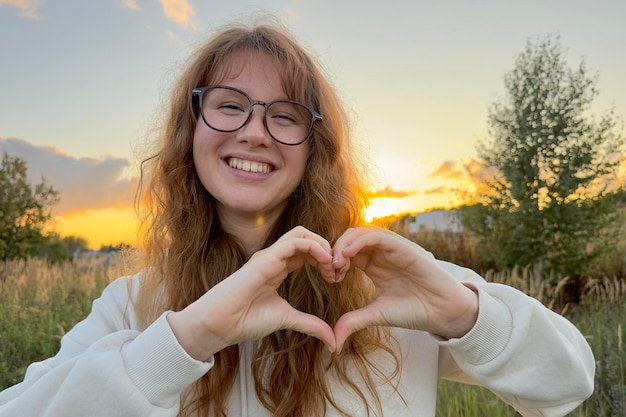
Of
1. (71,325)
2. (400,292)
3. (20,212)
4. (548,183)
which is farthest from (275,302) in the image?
(20,212)

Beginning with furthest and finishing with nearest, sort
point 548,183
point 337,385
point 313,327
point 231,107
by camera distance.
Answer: point 548,183
point 231,107
point 337,385
point 313,327

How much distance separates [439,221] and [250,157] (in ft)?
44.7

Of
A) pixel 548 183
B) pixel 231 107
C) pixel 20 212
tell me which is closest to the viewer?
pixel 231 107

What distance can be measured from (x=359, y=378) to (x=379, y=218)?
731 millimetres

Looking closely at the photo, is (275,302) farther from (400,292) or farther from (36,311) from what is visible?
(36,311)

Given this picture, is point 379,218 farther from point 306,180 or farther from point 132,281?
point 132,281

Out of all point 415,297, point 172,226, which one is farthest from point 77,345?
point 415,297

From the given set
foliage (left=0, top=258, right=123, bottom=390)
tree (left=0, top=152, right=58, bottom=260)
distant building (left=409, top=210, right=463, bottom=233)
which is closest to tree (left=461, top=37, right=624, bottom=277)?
distant building (left=409, top=210, right=463, bottom=233)

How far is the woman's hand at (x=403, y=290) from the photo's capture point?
137 cm

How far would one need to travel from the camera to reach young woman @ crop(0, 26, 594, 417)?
4.20ft

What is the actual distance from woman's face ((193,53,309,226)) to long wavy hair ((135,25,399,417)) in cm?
5

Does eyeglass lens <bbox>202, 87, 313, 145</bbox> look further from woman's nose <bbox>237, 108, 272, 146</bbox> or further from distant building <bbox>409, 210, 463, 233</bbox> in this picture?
distant building <bbox>409, 210, 463, 233</bbox>

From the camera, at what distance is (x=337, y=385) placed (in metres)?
1.59

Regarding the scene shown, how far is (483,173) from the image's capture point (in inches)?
554
